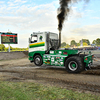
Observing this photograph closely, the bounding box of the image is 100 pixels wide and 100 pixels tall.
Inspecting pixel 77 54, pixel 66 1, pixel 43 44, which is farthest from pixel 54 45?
pixel 66 1

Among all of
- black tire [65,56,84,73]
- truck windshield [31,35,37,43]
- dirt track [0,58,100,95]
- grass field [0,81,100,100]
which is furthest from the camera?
truck windshield [31,35,37,43]

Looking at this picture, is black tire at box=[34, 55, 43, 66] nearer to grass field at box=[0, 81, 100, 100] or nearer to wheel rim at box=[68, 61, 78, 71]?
wheel rim at box=[68, 61, 78, 71]

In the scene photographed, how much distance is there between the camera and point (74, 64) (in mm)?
8375

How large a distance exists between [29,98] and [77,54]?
18.6ft

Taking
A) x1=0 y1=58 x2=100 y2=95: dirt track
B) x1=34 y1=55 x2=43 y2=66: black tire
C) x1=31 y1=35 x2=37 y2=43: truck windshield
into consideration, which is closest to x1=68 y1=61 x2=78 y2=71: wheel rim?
x1=0 y1=58 x2=100 y2=95: dirt track

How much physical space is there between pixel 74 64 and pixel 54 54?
1952 mm

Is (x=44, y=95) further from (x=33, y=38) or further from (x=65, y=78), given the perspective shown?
(x=33, y=38)

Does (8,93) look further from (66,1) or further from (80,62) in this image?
(66,1)

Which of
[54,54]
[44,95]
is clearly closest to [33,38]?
[54,54]

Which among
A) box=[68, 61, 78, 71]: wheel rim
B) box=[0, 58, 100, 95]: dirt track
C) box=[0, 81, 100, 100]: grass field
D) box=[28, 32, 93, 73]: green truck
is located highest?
box=[28, 32, 93, 73]: green truck

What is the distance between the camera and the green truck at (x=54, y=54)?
27.4 ft

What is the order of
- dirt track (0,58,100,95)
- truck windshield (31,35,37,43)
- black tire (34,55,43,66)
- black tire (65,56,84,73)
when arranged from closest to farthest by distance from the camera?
1. dirt track (0,58,100,95)
2. black tire (65,56,84,73)
3. black tire (34,55,43,66)
4. truck windshield (31,35,37,43)

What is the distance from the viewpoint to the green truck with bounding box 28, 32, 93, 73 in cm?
835

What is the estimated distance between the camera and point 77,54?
8.73m
